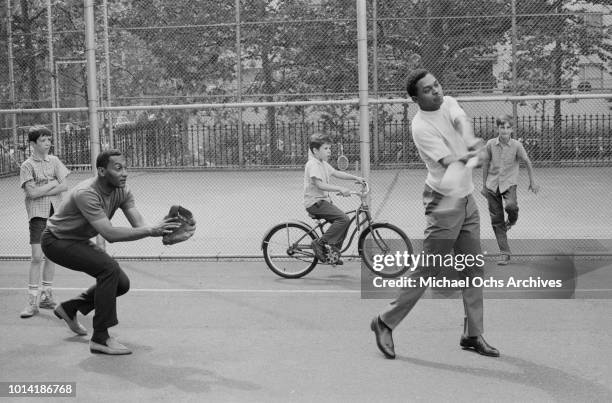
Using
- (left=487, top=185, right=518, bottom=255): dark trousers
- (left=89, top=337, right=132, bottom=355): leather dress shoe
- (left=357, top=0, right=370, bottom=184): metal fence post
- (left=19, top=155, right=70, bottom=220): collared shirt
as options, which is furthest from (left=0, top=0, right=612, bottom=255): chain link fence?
(left=89, top=337, right=132, bottom=355): leather dress shoe

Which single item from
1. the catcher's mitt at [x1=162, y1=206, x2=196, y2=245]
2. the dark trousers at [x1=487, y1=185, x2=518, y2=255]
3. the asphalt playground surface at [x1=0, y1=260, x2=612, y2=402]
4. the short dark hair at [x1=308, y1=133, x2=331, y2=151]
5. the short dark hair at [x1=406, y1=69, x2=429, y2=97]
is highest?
the short dark hair at [x1=406, y1=69, x2=429, y2=97]

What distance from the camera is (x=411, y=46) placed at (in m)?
22.5

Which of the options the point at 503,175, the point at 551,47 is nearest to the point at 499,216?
the point at 503,175

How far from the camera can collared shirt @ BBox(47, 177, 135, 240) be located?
7105 millimetres

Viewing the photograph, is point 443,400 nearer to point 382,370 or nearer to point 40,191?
point 382,370

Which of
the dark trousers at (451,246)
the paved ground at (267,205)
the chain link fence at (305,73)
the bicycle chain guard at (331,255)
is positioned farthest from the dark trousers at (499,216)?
the chain link fence at (305,73)

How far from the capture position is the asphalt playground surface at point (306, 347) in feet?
Result: 20.1

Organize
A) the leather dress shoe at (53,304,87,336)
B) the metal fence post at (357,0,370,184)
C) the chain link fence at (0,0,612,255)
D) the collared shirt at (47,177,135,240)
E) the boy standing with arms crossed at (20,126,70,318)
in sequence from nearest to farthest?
the collared shirt at (47,177,135,240) → the leather dress shoe at (53,304,87,336) → the boy standing with arms crossed at (20,126,70,318) → the metal fence post at (357,0,370,184) → the chain link fence at (0,0,612,255)

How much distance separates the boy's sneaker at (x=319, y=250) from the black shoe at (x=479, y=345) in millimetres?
3276

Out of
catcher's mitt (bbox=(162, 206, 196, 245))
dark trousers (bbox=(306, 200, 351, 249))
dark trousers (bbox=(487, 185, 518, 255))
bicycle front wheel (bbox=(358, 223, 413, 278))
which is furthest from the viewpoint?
dark trousers (bbox=(487, 185, 518, 255))

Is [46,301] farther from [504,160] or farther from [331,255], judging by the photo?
[504,160]

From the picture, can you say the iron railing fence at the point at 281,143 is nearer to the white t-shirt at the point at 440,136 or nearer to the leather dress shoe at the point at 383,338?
the leather dress shoe at the point at 383,338

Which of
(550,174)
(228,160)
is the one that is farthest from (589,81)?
(228,160)

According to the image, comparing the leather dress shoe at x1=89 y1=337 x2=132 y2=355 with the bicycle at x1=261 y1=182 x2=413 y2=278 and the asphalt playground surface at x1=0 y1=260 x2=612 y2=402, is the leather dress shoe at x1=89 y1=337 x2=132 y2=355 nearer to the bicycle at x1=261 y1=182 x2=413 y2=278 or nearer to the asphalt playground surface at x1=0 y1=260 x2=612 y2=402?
the asphalt playground surface at x1=0 y1=260 x2=612 y2=402
